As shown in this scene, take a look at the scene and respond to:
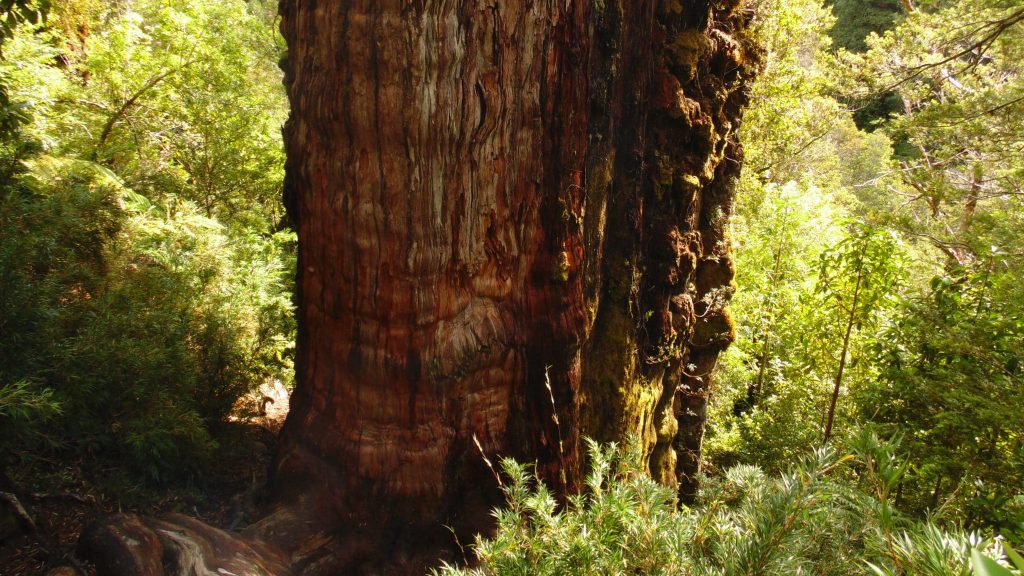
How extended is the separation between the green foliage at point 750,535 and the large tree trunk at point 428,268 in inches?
30.8

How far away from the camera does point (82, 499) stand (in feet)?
9.11

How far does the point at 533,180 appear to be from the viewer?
2.77m

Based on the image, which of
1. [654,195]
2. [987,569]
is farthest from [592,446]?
[654,195]

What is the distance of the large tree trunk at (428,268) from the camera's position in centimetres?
247

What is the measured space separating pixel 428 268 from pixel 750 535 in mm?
1650

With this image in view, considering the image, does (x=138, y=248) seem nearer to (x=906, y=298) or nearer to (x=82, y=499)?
(x=82, y=499)

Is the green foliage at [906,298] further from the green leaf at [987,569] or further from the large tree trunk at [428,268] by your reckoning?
the large tree trunk at [428,268]

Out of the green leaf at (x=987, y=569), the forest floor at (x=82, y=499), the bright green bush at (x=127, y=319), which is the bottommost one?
the forest floor at (x=82, y=499)

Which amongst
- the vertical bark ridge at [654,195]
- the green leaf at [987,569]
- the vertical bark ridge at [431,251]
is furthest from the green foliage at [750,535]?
the vertical bark ridge at [654,195]

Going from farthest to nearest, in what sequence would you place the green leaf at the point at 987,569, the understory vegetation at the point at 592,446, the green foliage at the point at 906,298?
the green foliage at the point at 906,298
the understory vegetation at the point at 592,446
the green leaf at the point at 987,569

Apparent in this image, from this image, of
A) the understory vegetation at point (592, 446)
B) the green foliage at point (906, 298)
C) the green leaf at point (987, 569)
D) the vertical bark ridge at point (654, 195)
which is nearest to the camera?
the green leaf at point (987, 569)

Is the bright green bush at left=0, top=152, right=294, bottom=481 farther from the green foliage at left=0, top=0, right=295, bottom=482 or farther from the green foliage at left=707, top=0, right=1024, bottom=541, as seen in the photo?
the green foliage at left=707, top=0, right=1024, bottom=541

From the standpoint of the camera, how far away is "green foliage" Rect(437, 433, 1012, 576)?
1483 millimetres

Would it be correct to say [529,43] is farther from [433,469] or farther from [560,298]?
[433,469]
